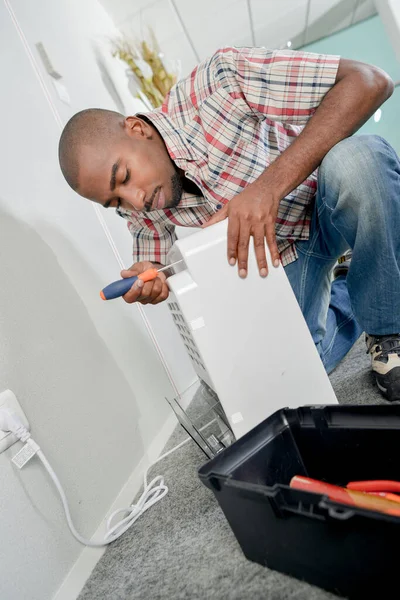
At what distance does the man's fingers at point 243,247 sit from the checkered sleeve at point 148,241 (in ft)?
1.59

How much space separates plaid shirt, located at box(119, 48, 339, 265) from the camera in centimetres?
68

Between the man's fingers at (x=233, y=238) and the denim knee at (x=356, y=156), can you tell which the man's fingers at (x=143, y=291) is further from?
the denim knee at (x=356, y=156)

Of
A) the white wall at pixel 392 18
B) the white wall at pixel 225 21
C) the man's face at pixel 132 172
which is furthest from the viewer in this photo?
the white wall at pixel 392 18

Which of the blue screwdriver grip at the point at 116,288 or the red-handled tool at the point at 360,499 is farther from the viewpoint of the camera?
the blue screwdriver grip at the point at 116,288

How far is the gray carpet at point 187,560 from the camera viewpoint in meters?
0.40

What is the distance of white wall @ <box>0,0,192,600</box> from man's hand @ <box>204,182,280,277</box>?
33cm

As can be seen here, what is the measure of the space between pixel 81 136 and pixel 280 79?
39 centimetres

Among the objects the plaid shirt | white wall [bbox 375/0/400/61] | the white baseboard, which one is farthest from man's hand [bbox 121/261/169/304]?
white wall [bbox 375/0/400/61]

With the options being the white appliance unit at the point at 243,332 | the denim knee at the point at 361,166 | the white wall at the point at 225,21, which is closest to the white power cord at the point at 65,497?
the white appliance unit at the point at 243,332

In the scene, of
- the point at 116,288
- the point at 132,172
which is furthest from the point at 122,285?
the point at 132,172

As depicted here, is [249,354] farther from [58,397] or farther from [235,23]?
[235,23]

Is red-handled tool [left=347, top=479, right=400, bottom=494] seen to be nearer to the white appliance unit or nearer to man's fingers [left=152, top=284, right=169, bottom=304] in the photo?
the white appliance unit

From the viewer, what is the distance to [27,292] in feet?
2.12

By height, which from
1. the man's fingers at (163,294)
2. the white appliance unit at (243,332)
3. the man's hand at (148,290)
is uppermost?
the man's hand at (148,290)
